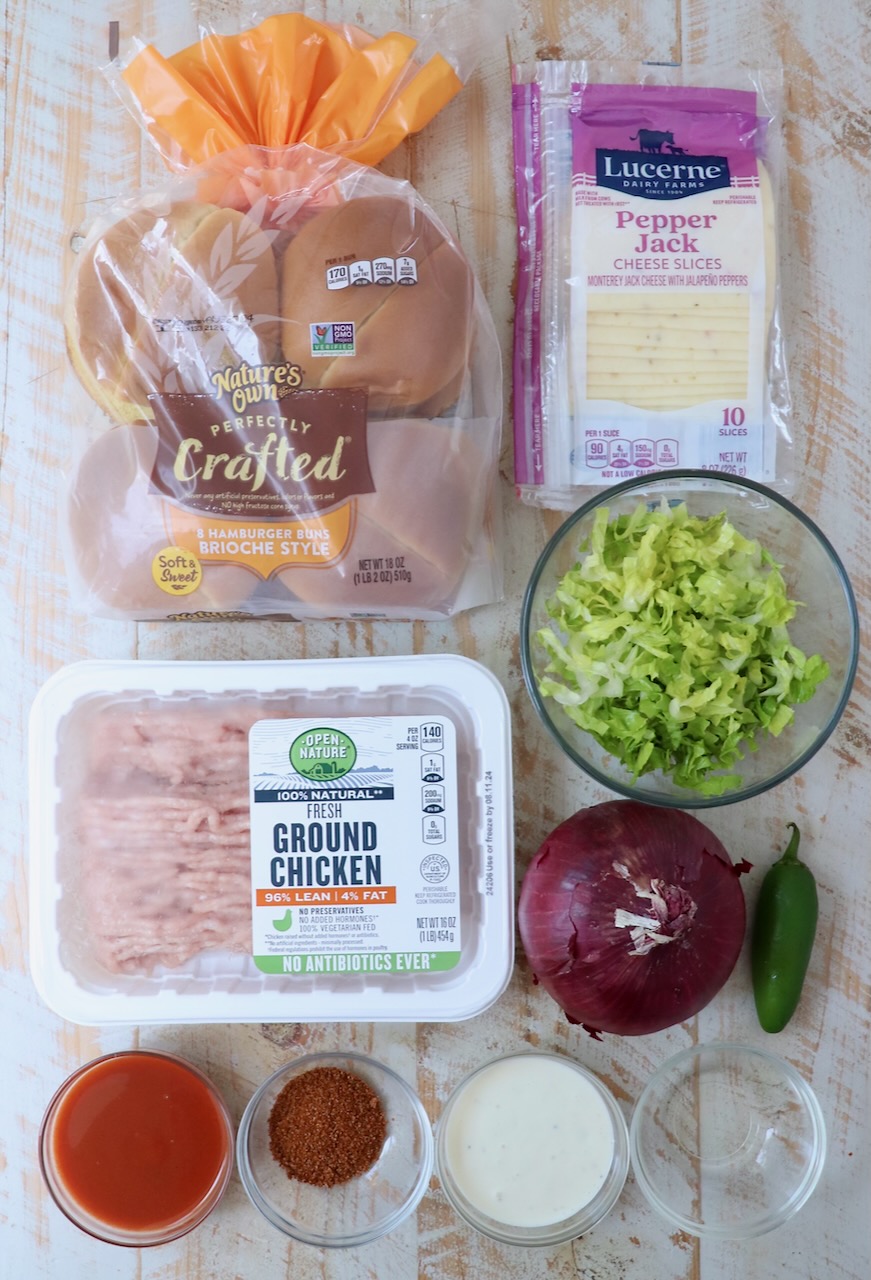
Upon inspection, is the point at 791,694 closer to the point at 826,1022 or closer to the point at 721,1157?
the point at 826,1022

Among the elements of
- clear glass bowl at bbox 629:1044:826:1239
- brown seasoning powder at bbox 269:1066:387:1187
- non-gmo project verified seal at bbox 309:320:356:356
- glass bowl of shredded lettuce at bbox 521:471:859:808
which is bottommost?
clear glass bowl at bbox 629:1044:826:1239

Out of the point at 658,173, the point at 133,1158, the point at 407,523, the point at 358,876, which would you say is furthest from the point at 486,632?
the point at 133,1158

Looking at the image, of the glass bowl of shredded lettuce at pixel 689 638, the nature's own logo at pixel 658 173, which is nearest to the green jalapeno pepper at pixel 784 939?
the glass bowl of shredded lettuce at pixel 689 638

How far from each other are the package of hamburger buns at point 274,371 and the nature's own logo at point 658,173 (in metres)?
0.22

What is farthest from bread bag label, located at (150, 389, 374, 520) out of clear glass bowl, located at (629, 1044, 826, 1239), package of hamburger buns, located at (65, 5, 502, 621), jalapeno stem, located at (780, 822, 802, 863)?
clear glass bowl, located at (629, 1044, 826, 1239)

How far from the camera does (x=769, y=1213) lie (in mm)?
1087

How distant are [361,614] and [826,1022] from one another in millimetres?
695

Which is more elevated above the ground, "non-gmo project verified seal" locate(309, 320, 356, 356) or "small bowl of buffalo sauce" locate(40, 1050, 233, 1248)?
"non-gmo project verified seal" locate(309, 320, 356, 356)

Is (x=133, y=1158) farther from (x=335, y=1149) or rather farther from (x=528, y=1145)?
(x=528, y=1145)

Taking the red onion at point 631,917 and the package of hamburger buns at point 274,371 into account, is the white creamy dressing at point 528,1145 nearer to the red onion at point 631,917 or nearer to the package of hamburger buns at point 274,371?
the red onion at point 631,917

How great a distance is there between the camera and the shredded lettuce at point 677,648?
0.92 metres

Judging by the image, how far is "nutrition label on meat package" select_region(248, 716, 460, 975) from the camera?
1010mm

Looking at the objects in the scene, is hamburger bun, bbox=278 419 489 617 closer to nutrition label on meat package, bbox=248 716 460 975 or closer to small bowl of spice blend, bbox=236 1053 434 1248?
nutrition label on meat package, bbox=248 716 460 975

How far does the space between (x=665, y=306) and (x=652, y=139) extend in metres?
0.19
